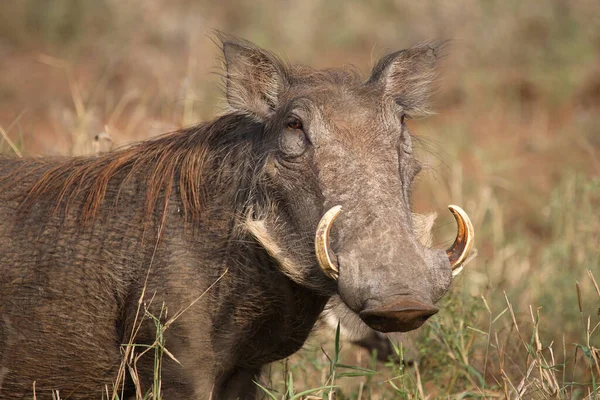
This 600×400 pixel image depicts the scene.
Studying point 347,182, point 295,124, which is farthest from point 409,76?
point 347,182

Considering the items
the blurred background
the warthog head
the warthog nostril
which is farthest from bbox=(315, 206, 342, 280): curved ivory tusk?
the blurred background

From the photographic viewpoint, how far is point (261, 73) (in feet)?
11.0

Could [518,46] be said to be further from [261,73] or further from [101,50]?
[261,73]

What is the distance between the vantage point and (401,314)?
8.63ft

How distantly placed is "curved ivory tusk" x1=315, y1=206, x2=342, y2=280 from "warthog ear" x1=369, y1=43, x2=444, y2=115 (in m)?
0.66

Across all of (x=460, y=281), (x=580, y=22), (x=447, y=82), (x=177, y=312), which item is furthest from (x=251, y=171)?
(x=580, y=22)

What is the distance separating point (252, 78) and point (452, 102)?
21.8ft

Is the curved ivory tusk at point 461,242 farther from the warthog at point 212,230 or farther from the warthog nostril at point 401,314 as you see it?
the warthog nostril at point 401,314

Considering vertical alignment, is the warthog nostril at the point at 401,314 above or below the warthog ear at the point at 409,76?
below

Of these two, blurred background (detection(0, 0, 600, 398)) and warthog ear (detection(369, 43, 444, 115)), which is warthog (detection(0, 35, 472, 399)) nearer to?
warthog ear (detection(369, 43, 444, 115))

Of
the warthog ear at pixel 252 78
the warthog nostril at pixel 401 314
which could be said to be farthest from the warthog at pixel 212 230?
the warthog nostril at pixel 401 314

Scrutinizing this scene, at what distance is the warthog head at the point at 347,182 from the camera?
275cm

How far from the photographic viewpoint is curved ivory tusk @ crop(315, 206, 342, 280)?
2.79m

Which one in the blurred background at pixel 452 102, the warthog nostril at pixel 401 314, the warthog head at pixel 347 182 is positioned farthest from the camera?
the blurred background at pixel 452 102
